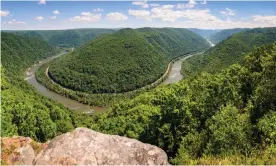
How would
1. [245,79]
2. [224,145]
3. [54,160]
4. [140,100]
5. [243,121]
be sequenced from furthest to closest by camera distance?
[140,100] → [245,79] → [243,121] → [224,145] → [54,160]

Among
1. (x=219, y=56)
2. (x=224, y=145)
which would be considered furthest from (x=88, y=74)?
(x=224, y=145)

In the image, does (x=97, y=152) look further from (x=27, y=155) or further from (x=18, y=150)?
(x=18, y=150)

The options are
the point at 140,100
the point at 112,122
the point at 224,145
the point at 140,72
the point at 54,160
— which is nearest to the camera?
the point at 54,160

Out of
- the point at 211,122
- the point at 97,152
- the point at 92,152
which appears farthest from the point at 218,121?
the point at 92,152

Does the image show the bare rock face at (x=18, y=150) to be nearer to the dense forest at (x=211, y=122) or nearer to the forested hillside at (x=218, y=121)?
the dense forest at (x=211, y=122)

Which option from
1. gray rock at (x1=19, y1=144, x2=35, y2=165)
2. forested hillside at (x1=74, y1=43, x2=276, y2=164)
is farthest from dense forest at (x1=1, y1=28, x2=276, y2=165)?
gray rock at (x1=19, y1=144, x2=35, y2=165)

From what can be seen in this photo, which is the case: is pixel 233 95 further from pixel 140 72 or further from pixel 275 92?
pixel 140 72
